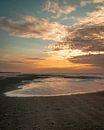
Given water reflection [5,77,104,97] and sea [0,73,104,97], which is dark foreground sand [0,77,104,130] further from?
water reflection [5,77,104,97]

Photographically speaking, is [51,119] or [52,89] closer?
[51,119]

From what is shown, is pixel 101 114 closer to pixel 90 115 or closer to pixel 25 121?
pixel 90 115

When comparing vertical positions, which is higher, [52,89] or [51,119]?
[52,89]

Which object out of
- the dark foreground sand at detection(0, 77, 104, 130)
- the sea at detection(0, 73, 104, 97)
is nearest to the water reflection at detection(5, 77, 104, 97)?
the sea at detection(0, 73, 104, 97)

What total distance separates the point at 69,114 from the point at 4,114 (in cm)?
481

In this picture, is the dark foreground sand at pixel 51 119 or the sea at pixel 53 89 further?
the sea at pixel 53 89

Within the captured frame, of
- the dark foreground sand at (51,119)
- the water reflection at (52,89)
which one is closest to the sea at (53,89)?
the water reflection at (52,89)

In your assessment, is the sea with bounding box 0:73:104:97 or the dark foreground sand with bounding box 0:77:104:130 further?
the sea with bounding box 0:73:104:97

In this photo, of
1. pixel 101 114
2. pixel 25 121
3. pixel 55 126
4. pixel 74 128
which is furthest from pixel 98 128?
pixel 25 121

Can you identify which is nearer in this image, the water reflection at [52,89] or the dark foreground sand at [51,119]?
the dark foreground sand at [51,119]

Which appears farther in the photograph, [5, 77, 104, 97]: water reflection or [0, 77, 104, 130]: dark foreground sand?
[5, 77, 104, 97]: water reflection

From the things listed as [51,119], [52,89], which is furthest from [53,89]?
[51,119]

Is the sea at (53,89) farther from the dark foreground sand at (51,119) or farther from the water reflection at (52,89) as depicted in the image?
the dark foreground sand at (51,119)

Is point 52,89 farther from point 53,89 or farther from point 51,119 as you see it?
point 51,119
